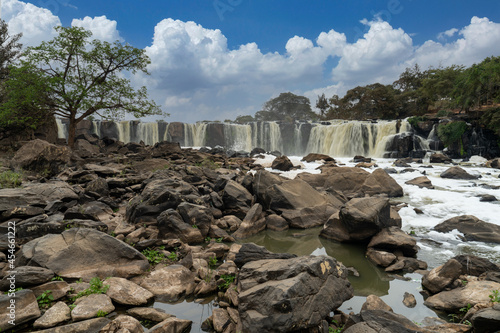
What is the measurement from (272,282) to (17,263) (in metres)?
3.96

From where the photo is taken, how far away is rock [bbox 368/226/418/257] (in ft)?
19.5

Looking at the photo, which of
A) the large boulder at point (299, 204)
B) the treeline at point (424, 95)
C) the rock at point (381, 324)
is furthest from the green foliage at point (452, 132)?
the rock at point (381, 324)

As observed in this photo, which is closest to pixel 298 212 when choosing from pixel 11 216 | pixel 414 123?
pixel 11 216

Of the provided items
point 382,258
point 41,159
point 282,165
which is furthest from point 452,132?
point 41,159

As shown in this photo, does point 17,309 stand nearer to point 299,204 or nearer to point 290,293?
point 290,293

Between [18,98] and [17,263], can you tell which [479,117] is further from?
[18,98]

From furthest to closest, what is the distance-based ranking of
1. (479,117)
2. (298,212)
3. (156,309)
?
(479,117), (298,212), (156,309)

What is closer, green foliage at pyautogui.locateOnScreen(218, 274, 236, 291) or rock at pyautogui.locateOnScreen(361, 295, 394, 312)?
rock at pyautogui.locateOnScreen(361, 295, 394, 312)

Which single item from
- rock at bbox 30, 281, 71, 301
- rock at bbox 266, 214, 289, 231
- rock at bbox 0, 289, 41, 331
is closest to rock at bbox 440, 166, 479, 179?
rock at bbox 266, 214, 289, 231

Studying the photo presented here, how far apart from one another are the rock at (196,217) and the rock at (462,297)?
4.77 m

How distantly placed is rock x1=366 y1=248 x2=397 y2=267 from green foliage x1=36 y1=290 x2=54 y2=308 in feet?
18.4

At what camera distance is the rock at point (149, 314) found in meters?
3.53

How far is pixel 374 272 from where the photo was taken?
213 inches

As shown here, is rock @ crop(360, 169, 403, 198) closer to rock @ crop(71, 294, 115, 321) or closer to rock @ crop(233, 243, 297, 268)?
rock @ crop(233, 243, 297, 268)
